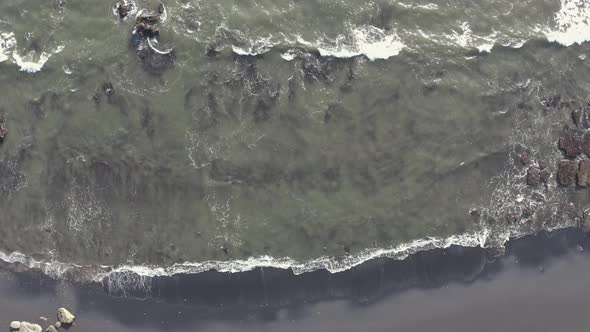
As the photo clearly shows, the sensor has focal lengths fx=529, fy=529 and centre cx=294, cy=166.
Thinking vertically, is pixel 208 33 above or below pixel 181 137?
above

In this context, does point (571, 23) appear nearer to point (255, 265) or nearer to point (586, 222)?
point (586, 222)

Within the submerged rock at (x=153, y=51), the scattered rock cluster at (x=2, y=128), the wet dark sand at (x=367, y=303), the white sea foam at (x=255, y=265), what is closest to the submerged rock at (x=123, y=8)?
the submerged rock at (x=153, y=51)

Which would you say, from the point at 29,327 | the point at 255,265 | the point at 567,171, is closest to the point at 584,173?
the point at 567,171

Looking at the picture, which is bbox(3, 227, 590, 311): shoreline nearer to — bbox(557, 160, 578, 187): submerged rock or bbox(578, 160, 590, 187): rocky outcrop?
bbox(557, 160, 578, 187): submerged rock

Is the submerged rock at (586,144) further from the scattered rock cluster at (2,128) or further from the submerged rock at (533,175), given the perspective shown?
the scattered rock cluster at (2,128)

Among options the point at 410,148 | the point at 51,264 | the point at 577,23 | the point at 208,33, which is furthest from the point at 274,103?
the point at 577,23

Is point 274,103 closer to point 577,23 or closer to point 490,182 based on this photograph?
point 490,182
